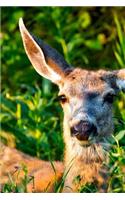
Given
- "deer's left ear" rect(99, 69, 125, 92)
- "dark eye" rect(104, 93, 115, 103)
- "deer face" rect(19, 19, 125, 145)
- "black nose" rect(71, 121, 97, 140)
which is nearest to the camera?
"black nose" rect(71, 121, 97, 140)

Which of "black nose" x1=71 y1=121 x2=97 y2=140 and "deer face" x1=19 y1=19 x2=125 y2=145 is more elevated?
"deer face" x1=19 y1=19 x2=125 y2=145

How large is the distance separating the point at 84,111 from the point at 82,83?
446 millimetres

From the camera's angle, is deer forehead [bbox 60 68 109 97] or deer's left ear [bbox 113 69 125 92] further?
deer's left ear [bbox 113 69 125 92]

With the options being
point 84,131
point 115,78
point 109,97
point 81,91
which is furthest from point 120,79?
point 84,131

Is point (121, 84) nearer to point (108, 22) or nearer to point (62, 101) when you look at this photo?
point (62, 101)

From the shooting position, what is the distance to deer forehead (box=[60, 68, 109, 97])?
26.6 ft

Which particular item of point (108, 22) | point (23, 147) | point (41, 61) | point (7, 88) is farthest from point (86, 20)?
point (41, 61)

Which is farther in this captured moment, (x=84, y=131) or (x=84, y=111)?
(x=84, y=111)

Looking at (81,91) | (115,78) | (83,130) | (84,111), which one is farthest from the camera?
(115,78)

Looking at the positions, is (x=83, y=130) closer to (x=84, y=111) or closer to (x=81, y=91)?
(x=84, y=111)

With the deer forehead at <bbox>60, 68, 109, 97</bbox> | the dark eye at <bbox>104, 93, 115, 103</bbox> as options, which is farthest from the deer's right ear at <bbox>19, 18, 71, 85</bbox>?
the dark eye at <bbox>104, 93, 115, 103</bbox>

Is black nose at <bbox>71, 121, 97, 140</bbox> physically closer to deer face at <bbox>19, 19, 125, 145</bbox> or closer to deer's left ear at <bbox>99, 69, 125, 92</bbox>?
deer face at <bbox>19, 19, 125, 145</bbox>

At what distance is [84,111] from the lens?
7793 millimetres
